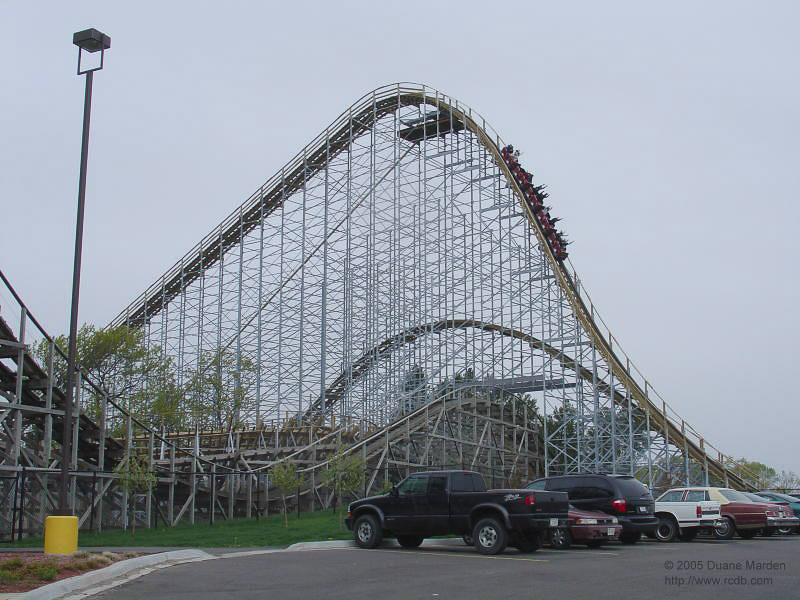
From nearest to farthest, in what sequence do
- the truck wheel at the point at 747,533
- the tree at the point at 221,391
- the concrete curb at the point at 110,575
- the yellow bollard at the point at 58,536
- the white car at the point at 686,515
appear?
1. the concrete curb at the point at 110,575
2. the yellow bollard at the point at 58,536
3. the white car at the point at 686,515
4. the truck wheel at the point at 747,533
5. the tree at the point at 221,391

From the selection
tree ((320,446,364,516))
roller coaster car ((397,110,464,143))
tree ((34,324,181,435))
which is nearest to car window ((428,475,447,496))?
tree ((320,446,364,516))

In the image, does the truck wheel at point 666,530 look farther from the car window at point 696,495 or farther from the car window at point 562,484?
the car window at point 562,484

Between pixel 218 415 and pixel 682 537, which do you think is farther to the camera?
pixel 218 415

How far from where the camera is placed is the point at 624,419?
36000 millimetres

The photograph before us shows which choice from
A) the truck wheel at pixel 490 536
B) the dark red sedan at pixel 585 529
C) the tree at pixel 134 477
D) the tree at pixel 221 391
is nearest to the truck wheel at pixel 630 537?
the dark red sedan at pixel 585 529

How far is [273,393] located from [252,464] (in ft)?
19.4

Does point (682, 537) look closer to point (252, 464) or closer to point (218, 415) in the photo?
point (252, 464)

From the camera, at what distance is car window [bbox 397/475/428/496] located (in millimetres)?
16578

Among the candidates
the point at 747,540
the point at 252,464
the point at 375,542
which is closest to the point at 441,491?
the point at 375,542

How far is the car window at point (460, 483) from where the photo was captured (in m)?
16.3

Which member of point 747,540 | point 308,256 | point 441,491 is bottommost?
A: point 747,540

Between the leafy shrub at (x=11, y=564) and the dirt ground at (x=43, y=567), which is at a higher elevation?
the leafy shrub at (x=11, y=564)

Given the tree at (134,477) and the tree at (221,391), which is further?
the tree at (221,391)

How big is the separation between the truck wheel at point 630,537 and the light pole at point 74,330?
35.3 ft
